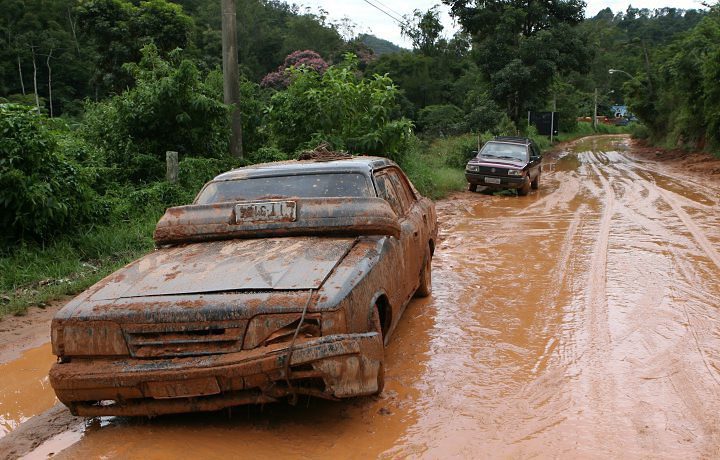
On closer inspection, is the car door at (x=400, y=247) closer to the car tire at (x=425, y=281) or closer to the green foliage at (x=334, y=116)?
the car tire at (x=425, y=281)

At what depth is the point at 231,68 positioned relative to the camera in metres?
11.6

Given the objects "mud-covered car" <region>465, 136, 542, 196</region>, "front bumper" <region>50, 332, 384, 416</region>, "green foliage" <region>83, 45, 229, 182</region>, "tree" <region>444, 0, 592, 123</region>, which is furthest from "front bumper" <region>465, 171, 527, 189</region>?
"tree" <region>444, 0, 592, 123</region>

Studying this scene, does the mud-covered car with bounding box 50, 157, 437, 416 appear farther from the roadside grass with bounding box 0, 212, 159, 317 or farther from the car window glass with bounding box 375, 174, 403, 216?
the roadside grass with bounding box 0, 212, 159, 317

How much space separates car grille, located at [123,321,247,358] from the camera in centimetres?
360

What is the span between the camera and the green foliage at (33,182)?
761 centimetres

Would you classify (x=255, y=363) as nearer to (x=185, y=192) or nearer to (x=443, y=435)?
(x=443, y=435)

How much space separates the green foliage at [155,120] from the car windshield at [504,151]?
9.00 metres

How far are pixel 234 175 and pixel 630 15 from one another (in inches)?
5986

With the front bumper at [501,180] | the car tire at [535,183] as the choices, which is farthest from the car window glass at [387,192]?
the car tire at [535,183]

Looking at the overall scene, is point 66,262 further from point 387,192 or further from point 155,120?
point 387,192

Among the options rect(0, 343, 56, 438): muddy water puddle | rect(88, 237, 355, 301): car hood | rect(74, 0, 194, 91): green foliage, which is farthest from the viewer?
rect(74, 0, 194, 91): green foliage

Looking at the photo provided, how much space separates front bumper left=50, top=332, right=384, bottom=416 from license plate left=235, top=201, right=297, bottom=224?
5.14 feet

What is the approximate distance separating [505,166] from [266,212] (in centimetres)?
1321

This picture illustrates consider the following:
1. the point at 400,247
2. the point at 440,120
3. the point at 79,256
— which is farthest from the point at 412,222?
the point at 440,120
